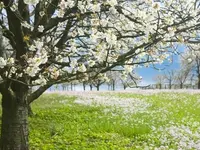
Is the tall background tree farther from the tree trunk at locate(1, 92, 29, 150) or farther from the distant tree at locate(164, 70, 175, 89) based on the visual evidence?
the distant tree at locate(164, 70, 175, 89)

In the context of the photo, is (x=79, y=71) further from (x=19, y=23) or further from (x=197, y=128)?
(x=197, y=128)

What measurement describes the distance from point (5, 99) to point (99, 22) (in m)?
3.56

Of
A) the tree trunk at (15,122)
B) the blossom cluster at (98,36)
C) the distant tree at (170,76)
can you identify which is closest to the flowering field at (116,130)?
the tree trunk at (15,122)

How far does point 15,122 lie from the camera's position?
29.5 feet

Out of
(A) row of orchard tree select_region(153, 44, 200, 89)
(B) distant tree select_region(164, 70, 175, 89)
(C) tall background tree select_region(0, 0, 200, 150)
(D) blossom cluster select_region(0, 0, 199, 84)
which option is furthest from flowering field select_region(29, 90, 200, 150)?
(B) distant tree select_region(164, 70, 175, 89)

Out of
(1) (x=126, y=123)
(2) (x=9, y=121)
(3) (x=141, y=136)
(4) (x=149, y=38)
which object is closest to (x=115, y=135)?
(3) (x=141, y=136)

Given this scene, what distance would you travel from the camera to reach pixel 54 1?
822 centimetres

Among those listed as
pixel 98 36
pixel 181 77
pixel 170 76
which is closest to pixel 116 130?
pixel 98 36

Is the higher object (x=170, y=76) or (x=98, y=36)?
(x=170, y=76)

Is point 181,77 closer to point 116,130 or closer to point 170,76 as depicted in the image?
point 170,76

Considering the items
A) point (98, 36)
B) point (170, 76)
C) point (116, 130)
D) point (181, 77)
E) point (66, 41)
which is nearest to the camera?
point (98, 36)

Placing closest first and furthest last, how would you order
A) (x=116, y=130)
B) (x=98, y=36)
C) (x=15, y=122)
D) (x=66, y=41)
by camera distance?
1. (x=98, y=36)
2. (x=15, y=122)
3. (x=66, y=41)
4. (x=116, y=130)

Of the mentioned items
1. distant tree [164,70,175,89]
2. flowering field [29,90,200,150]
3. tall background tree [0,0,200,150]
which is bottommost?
flowering field [29,90,200,150]

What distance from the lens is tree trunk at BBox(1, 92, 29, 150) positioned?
8.92 meters
